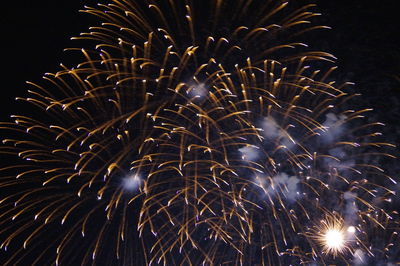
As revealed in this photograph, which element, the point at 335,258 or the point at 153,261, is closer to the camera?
the point at 153,261

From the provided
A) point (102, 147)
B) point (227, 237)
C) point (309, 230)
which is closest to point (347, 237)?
point (309, 230)

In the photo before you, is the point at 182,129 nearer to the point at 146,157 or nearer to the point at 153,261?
the point at 146,157

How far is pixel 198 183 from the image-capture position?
36.6 feet

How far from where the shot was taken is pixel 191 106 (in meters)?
10.8

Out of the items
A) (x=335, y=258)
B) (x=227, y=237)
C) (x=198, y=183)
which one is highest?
(x=198, y=183)

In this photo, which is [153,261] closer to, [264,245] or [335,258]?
[264,245]

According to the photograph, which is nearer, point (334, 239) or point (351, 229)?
point (334, 239)

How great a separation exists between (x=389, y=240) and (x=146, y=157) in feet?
27.0

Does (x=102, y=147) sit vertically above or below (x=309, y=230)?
above

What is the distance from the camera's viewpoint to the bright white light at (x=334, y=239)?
40.0ft

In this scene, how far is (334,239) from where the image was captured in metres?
12.3

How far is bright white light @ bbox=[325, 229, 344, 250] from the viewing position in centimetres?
1220

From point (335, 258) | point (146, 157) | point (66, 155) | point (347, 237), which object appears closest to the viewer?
point (146, 157)

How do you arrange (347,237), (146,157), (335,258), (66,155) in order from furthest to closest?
(335,258), (347,237), (66,155), (146,157)
